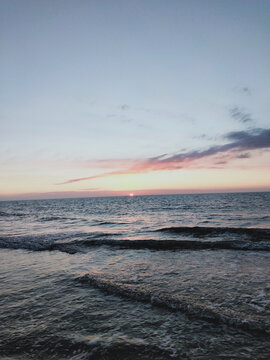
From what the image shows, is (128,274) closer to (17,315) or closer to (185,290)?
(185,290)

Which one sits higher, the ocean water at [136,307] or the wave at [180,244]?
the ocean water at [136,307]

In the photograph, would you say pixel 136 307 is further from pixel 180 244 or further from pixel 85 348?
pixel 180 244

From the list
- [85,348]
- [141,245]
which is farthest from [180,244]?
[85,348]

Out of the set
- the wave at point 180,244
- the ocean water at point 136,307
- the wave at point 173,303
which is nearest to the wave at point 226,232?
the wave at point 180,244

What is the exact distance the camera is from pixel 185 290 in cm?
788

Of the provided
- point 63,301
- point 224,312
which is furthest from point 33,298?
point 224,312

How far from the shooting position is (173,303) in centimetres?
688

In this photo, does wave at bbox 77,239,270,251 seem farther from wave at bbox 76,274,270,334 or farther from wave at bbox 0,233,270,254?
wave at bbox 76,274,270,334

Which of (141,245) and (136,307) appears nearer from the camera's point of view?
(136,307)

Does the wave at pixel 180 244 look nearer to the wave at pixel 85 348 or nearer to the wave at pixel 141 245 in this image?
the wave at pixel 141 245

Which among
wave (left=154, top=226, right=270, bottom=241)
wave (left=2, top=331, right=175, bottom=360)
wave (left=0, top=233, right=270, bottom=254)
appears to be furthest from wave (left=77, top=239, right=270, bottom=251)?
wave (left=2, top=331, right=175, bottom=360)

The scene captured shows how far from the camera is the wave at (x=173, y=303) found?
18.7 ft

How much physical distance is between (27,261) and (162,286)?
8030 millimetres

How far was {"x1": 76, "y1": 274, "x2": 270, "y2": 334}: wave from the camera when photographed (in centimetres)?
571
